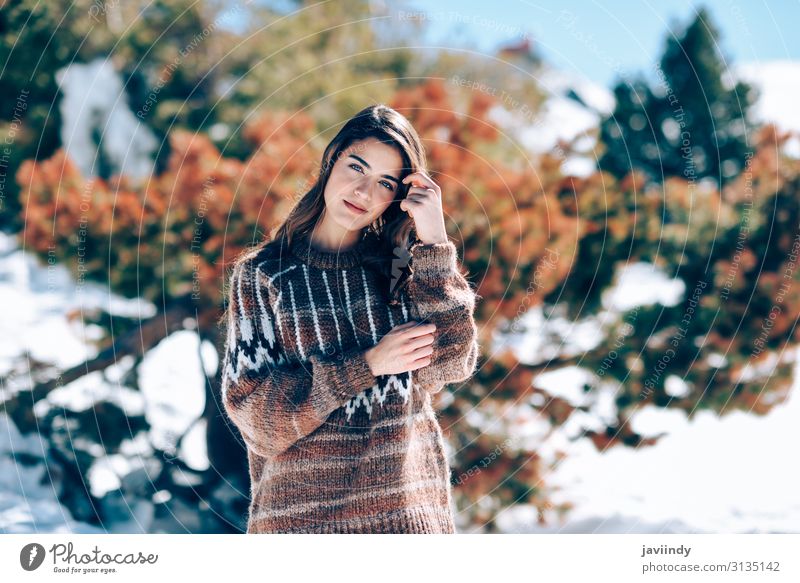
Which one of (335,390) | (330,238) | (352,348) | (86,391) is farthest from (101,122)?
(335,390)

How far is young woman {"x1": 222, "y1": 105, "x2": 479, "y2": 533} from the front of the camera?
5.30ft

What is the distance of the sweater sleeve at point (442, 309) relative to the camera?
5.40ft

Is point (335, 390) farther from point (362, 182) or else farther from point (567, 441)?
point (567, 441)

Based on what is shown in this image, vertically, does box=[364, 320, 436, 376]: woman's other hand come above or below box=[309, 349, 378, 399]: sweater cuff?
above

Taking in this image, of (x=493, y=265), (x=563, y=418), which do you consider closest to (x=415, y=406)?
(x=493, y=265)

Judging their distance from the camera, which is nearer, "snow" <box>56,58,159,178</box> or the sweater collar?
the sweater collar

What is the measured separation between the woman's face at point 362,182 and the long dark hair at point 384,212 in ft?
0.04

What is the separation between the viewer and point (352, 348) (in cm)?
171

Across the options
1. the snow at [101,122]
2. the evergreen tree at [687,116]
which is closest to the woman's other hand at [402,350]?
the snow at [101,122]

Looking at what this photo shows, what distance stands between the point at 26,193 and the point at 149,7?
97 centimetres

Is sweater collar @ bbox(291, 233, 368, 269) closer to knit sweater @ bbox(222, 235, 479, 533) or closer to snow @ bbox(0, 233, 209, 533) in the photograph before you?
knit sweater @ bbox(222, 235, 479, 533)

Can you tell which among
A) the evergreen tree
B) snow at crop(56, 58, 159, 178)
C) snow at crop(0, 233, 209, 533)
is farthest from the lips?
the evergreen tree

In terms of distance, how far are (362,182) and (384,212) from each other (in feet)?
0.34

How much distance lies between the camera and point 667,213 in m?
3.51
